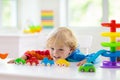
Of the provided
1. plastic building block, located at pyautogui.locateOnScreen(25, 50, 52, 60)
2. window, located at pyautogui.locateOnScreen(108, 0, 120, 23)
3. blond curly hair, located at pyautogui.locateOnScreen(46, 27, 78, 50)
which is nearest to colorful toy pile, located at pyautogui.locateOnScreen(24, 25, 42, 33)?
window, located at pyautogui.locateOnScreen(108, 0, 120, 23)

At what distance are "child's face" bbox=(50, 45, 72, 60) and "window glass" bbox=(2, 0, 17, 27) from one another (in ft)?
8.37

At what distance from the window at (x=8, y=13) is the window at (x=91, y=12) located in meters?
0.78

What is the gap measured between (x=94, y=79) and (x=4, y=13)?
3.10 metres

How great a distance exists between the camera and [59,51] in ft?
3.56

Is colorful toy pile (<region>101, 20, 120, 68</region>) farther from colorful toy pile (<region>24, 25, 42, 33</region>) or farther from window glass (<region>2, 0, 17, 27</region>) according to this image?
window glass (<region>2, 0, 17, 27</region>)

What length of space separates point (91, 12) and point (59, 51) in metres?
2.64

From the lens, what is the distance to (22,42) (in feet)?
9.36

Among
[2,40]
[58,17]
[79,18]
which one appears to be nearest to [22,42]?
[2,40]

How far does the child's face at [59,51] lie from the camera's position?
1.07 metres

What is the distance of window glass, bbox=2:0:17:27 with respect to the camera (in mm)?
3574

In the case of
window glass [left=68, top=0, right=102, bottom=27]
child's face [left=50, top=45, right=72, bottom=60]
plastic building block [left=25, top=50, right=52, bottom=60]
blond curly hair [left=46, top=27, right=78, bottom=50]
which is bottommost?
plastic building block [left=25, top=50, right=52, bottom=60]

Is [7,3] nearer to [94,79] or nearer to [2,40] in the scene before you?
[2,40]

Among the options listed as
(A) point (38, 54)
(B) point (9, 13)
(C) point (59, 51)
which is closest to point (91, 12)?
(B) point (9, 13)

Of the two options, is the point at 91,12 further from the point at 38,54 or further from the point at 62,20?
the point at 38,54
